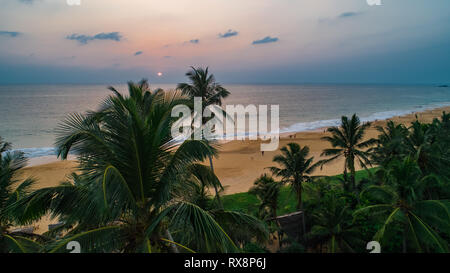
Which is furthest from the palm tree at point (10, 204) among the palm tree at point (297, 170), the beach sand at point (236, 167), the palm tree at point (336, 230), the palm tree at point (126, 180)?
the beach sand at point (236, 167)

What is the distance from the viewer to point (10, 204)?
189 inches

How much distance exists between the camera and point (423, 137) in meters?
13.1

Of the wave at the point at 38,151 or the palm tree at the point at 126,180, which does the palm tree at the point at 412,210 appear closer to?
the palm tree at the point at 126,180

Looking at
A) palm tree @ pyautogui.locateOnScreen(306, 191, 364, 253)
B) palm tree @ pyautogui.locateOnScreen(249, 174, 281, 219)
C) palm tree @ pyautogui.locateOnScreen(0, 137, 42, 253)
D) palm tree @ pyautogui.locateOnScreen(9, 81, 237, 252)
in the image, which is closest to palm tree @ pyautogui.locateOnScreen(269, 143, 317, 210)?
palm tree @ pyautogui.locateOnScreen(249, 174, 281, 219)

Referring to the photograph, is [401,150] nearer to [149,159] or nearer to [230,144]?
[149,159]

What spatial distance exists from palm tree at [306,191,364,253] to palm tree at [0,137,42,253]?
1027 cm

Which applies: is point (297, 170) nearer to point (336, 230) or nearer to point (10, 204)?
point (336, 230)

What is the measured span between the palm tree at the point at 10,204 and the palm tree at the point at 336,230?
10.3 m

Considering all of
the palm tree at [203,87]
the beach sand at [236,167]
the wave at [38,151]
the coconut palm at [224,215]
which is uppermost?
the palm tree at [203,87]

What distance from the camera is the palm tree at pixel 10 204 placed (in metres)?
4.38

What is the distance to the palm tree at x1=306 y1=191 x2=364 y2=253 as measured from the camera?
10980mm

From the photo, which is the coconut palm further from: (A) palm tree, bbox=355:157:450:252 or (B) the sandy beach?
(B) the sandy beach
